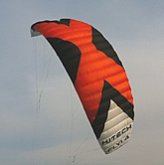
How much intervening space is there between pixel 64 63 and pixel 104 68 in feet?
6.64

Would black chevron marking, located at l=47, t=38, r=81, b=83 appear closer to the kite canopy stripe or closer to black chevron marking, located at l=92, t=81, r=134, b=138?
the kite canopy stripe

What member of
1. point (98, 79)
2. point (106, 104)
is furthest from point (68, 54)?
point (106, 104)

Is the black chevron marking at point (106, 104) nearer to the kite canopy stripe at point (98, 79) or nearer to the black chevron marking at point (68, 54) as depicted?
the kite canopy stripe at point (98, 79)

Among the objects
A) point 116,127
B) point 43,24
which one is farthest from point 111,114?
point 43,24

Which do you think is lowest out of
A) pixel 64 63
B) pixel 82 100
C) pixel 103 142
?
pixel 103 142

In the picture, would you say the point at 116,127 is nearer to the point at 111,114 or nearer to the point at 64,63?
the point at 111,114

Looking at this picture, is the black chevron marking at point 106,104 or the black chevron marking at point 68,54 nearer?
the black chevron marking at point 106,104

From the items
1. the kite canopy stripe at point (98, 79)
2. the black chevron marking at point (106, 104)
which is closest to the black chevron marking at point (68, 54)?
the kite canopy stripe at point (98, 79)

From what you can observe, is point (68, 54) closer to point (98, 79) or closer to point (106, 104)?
point (98, 79)

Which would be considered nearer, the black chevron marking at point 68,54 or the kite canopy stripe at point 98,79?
the kite canopy stripe at point 98,79

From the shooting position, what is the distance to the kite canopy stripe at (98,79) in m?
23.5

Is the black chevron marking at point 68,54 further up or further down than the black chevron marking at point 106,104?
further up

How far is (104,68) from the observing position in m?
24.0

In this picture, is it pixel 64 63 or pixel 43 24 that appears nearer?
pixel 64 63
